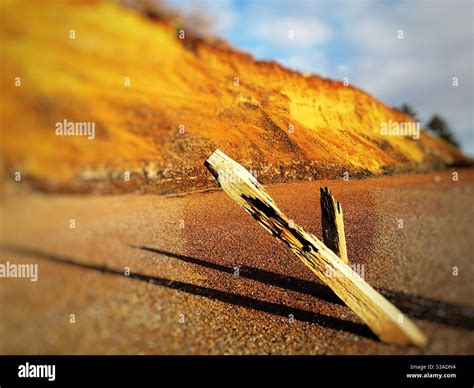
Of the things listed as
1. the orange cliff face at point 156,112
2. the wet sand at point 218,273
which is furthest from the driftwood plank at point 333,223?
the orange cliff face at point 156,112

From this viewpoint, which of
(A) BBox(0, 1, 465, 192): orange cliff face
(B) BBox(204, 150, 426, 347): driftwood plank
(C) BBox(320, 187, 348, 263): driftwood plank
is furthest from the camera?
(C) BBox(320, 187, 348, 263): driftwood plank

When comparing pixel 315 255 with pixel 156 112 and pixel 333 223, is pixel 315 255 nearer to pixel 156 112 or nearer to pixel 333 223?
pixel 333 223

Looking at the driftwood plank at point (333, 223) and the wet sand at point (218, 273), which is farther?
the driftwood plank at point (333, 223)

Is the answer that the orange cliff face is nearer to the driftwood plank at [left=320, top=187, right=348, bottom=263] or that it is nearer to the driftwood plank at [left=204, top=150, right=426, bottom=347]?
the driftwood plank at [left=320, top=187, right=348, bottom=263]

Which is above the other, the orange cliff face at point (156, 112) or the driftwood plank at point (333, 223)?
the orange cliff face at point (156, 112)

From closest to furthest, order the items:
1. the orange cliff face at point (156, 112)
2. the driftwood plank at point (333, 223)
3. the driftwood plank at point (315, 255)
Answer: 1. the driftwood plank at point (315, 255)
2. the orange cliff face at point (156, 112)
3. the driftwood plank at point (333, 223)

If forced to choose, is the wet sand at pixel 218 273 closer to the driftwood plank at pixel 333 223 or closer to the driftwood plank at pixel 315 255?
the driftwood plank at pixel 315 255

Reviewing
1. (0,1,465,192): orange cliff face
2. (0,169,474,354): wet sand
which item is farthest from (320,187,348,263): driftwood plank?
(0,1,465,192): orange cliff face
